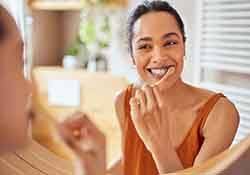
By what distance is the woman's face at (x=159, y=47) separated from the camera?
106 cm

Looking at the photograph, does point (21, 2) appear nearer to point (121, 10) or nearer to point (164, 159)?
point (121, 10)

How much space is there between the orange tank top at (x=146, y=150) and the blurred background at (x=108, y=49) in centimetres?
78

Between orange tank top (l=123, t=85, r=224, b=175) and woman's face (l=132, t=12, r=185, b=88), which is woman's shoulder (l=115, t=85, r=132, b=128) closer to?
orange tank top (l=123, t=85, r=224, b=175)

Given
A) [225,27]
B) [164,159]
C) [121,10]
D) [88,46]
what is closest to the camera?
[164,159]

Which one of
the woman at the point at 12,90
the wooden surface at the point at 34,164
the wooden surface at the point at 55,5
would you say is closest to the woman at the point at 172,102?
the wooden surface at the point at 34,164

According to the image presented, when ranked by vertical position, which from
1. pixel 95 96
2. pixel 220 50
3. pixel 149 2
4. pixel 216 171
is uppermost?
pixel 149 2

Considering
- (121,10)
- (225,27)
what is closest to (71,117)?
(225,27)

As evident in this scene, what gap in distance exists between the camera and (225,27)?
6.91ft

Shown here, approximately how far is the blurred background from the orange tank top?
0.78 metres

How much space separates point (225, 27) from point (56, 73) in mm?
→ 1465

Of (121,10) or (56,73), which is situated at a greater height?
(121,10)

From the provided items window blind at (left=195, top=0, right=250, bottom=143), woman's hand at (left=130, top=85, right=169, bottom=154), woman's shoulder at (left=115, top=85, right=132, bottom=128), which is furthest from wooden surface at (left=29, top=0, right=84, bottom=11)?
woman's hand at (left=130, top=85, right=169, bottom=154)

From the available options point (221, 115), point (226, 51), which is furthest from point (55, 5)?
point (221, 115)

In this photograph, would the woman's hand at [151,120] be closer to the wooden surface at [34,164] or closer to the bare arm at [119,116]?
the wooden surface at [34,164]
